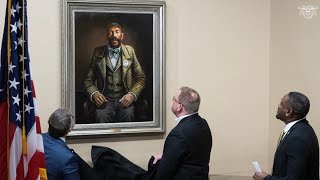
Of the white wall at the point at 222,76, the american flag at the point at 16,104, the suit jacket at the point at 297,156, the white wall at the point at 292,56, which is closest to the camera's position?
the american flag at the point at 16,104

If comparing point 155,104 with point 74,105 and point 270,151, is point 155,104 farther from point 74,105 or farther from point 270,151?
point 270,151

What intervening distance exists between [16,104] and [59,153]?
890mm

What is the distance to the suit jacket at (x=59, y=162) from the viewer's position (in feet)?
12.0

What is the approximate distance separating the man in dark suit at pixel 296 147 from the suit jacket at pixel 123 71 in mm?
1749

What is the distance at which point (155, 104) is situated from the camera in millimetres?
5176

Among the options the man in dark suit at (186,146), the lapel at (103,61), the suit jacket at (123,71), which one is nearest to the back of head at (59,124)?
the man in dark suit at (186,146)

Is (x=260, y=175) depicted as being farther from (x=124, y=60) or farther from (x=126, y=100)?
(x=124, y=60)

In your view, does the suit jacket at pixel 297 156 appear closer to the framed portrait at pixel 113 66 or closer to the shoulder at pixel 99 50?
the framed portrait at pixel 113 66

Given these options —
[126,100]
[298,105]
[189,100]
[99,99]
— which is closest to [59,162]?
[189,100]

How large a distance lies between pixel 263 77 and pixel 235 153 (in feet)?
3.06

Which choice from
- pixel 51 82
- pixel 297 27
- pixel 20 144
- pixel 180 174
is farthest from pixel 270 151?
pixel 20 144

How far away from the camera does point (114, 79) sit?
504 cm

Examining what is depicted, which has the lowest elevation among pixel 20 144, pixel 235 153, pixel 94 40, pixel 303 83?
pixel 235 153

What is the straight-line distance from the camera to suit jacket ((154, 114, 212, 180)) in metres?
3.71
